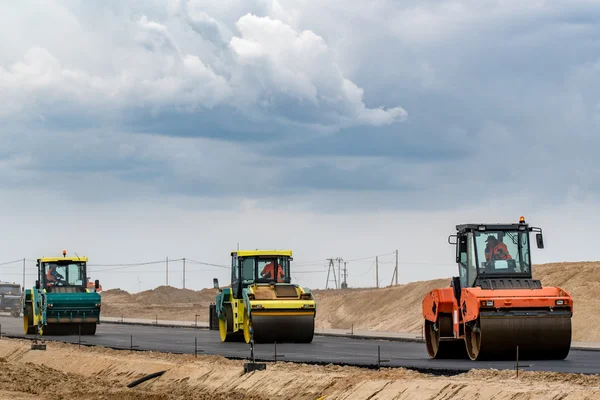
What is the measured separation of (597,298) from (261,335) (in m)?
26.6

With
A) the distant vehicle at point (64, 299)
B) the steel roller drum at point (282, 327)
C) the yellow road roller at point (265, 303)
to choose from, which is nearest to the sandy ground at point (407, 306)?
the yellow road roller at point (265, 303)

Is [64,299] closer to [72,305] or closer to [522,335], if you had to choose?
[72,305]

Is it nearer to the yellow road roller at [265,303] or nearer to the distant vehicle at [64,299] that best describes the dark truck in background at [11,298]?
the distant vehicle at [64,299]

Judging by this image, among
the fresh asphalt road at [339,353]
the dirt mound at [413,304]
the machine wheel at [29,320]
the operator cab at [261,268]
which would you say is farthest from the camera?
the dirt mound at [413,304]

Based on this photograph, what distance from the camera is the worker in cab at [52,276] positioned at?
151 ft

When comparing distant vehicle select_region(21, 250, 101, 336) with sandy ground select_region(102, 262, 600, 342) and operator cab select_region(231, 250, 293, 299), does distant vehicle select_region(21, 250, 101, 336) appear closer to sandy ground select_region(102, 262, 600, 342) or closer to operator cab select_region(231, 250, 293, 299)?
operator cab select_region(231, 250, 293, 299)

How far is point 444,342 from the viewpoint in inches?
1126

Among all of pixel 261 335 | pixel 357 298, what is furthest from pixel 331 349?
pixel 357 298

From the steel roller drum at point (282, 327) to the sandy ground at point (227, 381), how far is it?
4.43 meters

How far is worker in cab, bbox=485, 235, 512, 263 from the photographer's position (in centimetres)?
2723

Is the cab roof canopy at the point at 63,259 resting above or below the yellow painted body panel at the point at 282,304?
above

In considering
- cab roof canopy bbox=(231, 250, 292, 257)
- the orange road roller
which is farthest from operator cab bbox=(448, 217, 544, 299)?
cab roof canopy bbox=(231, 250, 292, 257)

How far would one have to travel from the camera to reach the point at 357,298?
259ft

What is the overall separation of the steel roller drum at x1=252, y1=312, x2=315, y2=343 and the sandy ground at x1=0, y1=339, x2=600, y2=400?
4.43 m
